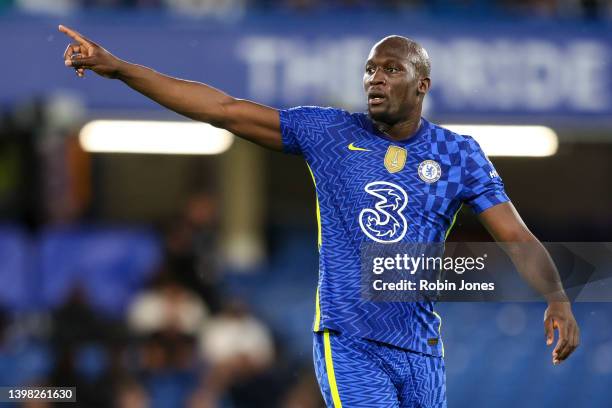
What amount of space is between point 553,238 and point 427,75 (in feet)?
32.6

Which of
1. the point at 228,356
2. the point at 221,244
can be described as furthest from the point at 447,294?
the point at 221,244

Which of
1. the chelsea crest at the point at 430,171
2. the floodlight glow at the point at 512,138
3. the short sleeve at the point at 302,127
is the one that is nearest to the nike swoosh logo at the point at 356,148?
the short sleeve at the point at 302,127

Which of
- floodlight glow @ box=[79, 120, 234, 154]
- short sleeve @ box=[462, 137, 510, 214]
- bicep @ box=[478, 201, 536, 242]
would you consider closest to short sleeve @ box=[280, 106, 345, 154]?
short sleeve @ box=[462, 137, 510, 214]

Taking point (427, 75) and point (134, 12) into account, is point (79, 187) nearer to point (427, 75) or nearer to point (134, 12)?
point (134, 12)

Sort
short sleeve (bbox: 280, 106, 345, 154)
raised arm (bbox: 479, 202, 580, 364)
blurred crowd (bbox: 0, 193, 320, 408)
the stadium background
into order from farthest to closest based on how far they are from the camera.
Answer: the stadium background
blurred crowd (bbox: 0, 193, 320, 408)
short sleeve (bbox: 280, 106, 345, 154)
raised arm (bbox: 479, 202, 580, 364)

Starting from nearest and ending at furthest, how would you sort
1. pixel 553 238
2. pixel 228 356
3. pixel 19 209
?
pixel 228 356 < pixel 19 209 < pixel 553 238

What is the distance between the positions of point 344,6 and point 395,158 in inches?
316

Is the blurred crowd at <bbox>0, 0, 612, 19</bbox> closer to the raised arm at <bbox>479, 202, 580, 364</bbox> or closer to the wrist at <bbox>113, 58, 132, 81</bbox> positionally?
the wrist at <bbox>113, 58, 132, 81</bbox>

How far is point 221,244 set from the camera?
14.3 m

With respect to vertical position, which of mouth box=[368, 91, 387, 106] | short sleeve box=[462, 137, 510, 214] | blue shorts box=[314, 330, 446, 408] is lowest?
blue shorts box=[314, 330, 446, 408]

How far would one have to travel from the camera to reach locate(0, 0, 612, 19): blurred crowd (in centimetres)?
1233

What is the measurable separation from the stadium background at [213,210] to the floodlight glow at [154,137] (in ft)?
1.71

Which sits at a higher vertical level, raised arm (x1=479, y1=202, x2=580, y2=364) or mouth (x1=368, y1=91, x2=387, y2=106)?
mouth (x1=368, y1=91, x2=387, y2=106)

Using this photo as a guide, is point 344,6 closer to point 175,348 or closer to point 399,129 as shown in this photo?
point 175,348
